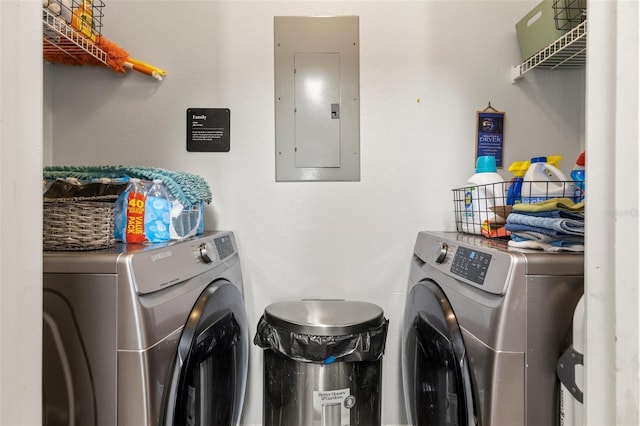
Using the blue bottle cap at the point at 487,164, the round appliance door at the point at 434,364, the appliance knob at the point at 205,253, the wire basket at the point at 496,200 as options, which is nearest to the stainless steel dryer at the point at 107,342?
the appliance knob at the point at 205,253

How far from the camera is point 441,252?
46.9 inches

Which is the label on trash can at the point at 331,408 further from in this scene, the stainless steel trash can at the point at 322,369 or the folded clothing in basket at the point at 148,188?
the folded clothing in basket at the point at 148,188

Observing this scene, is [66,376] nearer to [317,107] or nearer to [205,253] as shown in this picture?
[205,253]

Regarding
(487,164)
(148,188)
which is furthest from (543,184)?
(148,188)

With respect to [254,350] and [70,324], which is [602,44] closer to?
[70,324]

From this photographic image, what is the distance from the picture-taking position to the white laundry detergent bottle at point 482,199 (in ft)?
4.17

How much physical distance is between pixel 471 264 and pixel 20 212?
0.94 meters

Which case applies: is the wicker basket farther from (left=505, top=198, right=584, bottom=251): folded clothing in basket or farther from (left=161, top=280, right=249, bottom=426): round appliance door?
(left=505, top=198, right=584, bottom=251): folded clothing in basket

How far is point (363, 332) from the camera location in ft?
3.99

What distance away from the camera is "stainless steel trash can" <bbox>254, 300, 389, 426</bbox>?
1182 millimetres

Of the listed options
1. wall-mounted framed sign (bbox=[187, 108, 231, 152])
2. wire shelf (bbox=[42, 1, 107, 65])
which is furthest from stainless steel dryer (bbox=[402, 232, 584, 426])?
wire shelf (bbox=[42, 1, 107, 65])

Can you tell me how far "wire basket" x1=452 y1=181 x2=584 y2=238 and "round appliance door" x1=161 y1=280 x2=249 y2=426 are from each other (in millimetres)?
940

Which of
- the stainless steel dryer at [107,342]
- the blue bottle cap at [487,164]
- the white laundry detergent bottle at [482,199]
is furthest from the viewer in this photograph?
the blue bottle cap at [487,164]

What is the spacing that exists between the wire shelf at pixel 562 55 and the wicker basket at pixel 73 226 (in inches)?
64.1
